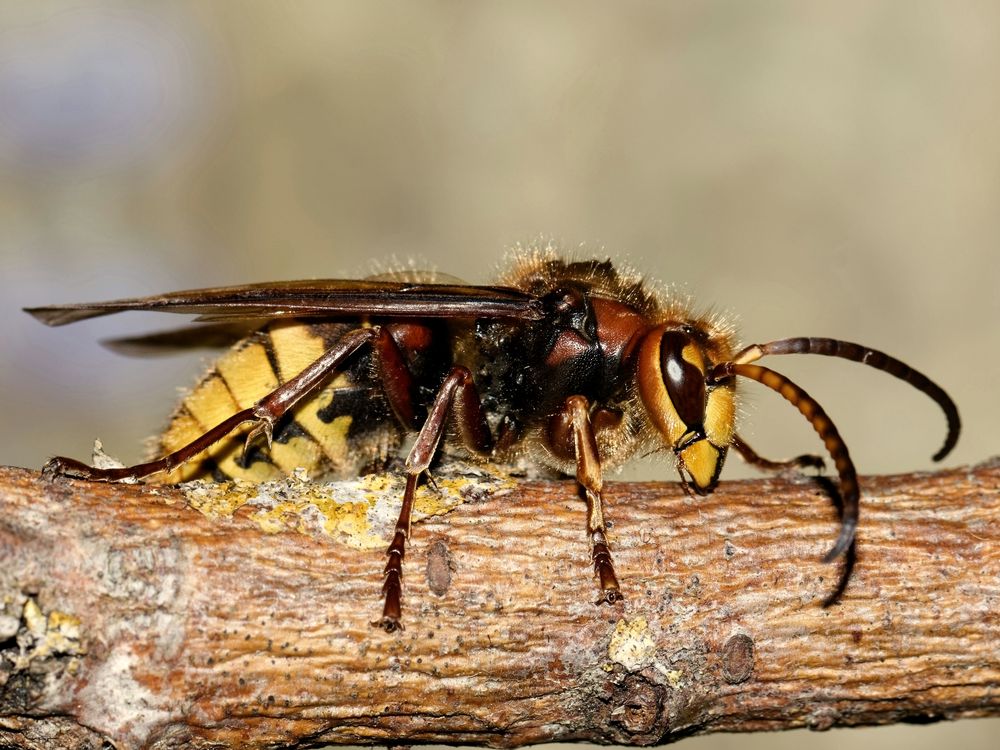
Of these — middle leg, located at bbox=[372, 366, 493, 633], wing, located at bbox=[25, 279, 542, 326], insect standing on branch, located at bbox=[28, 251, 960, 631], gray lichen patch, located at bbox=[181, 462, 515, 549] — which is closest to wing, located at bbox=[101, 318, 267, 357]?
insect standing on branch, located at bbox=[28, 251, 960, 631]

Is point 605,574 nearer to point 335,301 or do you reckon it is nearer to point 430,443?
point 430,443

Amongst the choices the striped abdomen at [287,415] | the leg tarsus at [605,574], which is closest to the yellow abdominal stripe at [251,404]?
the striped abdomen at [287,415]

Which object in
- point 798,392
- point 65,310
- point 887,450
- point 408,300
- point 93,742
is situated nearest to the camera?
point 93,742

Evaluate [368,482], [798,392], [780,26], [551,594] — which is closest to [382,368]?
[368,482]

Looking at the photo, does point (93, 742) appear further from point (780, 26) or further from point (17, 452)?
point (780, 26)

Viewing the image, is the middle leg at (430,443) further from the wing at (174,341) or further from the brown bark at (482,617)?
the wing at (174,341)

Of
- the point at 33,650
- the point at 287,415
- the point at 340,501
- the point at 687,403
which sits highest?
the point at 287,415

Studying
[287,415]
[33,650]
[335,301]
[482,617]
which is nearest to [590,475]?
[482,617]
